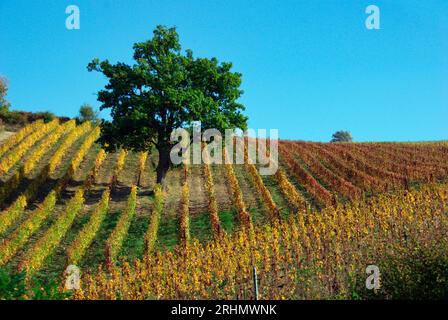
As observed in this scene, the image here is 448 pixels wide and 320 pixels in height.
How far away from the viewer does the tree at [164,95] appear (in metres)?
32.9

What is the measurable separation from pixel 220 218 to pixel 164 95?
382 inches

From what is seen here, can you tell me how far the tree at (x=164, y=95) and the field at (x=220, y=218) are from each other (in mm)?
3135

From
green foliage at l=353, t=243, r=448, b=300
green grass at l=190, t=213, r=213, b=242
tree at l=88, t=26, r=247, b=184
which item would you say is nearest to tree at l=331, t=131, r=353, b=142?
tree at l=88, t=26, r=247, b=184

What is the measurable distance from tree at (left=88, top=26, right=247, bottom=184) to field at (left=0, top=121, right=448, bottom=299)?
10.3ft

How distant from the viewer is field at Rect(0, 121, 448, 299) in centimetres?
1616

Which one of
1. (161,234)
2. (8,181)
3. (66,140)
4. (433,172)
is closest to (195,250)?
(161,234)

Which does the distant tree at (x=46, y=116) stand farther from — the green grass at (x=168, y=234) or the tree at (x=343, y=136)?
the tree at (x=343, y=136)

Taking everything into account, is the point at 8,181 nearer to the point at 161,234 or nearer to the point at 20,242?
the point at 20,242

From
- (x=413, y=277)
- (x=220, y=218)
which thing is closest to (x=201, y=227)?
(x=220, y=218)

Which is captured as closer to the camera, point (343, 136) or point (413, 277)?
point (413, 277)

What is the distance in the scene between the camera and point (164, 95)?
32.8 m

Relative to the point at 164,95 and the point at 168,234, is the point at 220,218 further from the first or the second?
the point at 164,95

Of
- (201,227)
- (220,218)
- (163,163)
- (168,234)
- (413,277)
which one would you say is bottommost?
(413,277)

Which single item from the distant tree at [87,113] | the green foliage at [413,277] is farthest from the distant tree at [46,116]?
the green foliage at [413,277]
